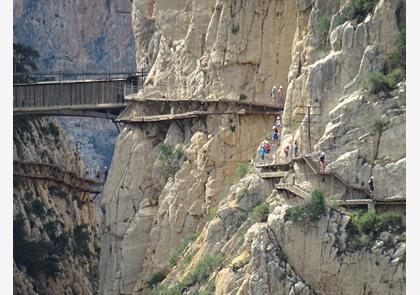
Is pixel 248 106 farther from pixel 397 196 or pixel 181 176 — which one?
pixel 397 196

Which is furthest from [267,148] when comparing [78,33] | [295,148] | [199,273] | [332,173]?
[78,33]

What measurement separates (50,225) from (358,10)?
124 feet

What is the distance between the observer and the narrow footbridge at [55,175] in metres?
132

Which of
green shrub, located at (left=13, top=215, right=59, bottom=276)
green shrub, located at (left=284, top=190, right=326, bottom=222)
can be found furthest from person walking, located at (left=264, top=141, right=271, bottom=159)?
green shrub, located at (left=13, top=215, right=59, bottom=276)

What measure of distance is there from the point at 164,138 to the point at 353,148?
53.7ft

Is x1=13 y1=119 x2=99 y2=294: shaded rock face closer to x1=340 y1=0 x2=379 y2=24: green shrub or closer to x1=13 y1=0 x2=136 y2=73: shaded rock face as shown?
x1=340 y1=0 x2=379 y2=24: green shrub

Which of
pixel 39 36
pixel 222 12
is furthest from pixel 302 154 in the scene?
pixel 39 36

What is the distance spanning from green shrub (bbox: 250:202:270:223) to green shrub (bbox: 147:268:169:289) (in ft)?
28.0

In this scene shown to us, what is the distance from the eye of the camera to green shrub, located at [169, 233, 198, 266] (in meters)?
107

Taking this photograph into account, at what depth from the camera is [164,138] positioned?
112125 mm

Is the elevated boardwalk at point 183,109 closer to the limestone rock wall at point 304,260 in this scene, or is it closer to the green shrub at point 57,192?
the limestone rock wall at point 304,260

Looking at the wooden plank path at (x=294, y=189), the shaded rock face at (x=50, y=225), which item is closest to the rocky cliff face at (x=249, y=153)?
the wooden plank path at (x=294, y=189)

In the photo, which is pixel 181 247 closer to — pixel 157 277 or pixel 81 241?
pixel 157 277

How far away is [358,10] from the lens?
98.1 m
